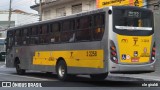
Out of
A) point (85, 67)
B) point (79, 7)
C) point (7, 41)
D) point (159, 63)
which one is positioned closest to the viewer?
point (85, 67)

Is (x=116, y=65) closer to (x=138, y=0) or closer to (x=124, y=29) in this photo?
(x=124, y=29)

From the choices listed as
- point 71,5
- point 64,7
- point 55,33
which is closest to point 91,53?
point 55,33

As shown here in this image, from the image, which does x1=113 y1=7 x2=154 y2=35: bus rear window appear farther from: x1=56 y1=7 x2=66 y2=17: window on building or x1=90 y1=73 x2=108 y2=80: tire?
x1=56 y1=7 x2=66 y2=17: window on building

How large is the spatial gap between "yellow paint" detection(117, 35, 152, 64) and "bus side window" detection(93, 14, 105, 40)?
806mm

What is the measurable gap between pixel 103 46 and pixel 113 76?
23.4 feet

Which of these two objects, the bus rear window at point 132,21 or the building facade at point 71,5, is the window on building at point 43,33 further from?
the building facade at point 71,5

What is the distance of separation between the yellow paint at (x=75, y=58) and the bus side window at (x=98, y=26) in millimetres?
677

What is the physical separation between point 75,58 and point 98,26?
2.44m

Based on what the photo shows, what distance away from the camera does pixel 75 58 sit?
714 inches

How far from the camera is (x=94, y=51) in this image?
1664cm

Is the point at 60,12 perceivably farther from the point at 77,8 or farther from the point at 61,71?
the point at 61,71

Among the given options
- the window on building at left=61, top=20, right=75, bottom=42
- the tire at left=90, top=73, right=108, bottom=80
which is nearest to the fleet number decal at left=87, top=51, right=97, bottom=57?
the tire at left=90, top=73, right=108, bottom=80

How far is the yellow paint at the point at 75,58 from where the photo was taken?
16.4 m

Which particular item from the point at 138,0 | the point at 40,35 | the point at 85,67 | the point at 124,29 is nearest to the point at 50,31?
the point at 40,35
